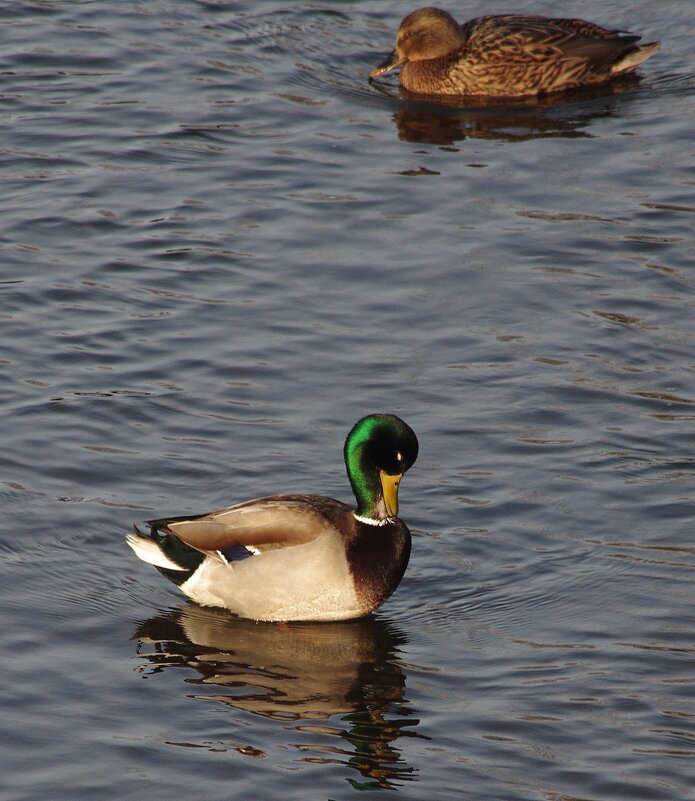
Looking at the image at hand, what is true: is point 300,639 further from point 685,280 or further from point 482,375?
point 685,280

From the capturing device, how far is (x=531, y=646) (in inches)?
311

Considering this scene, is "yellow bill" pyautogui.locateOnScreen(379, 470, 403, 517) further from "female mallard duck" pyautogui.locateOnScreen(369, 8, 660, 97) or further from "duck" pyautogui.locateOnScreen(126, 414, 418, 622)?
"female mallard duck" pyautogui.locateOnScreen(369, 8, 660, 97)

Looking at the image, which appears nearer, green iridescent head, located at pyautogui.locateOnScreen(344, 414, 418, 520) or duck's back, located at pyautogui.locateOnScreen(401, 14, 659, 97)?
green iridescent head, located at pyautogui.locateOnScreen(344, 414, 418, 520)

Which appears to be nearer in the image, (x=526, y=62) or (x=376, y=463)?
(x=376, y=463)

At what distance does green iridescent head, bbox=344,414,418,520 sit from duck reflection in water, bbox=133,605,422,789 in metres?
0.58

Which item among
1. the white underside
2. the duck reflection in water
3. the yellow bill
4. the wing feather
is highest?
the yellow bill

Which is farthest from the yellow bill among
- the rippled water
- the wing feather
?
the rippled water

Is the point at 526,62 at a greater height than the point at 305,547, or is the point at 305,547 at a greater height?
the point at 526,62

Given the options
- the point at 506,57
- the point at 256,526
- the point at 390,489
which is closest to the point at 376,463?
the point at 390,489

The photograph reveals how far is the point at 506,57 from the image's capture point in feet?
48.3

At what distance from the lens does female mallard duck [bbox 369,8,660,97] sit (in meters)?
14.8

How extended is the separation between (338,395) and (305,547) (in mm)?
2108

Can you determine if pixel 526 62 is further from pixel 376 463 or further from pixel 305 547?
pixel 305 547

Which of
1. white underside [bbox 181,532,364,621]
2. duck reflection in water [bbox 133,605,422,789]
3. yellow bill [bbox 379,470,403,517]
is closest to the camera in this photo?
duck reflection in water [bbox 133,605,422,789]
